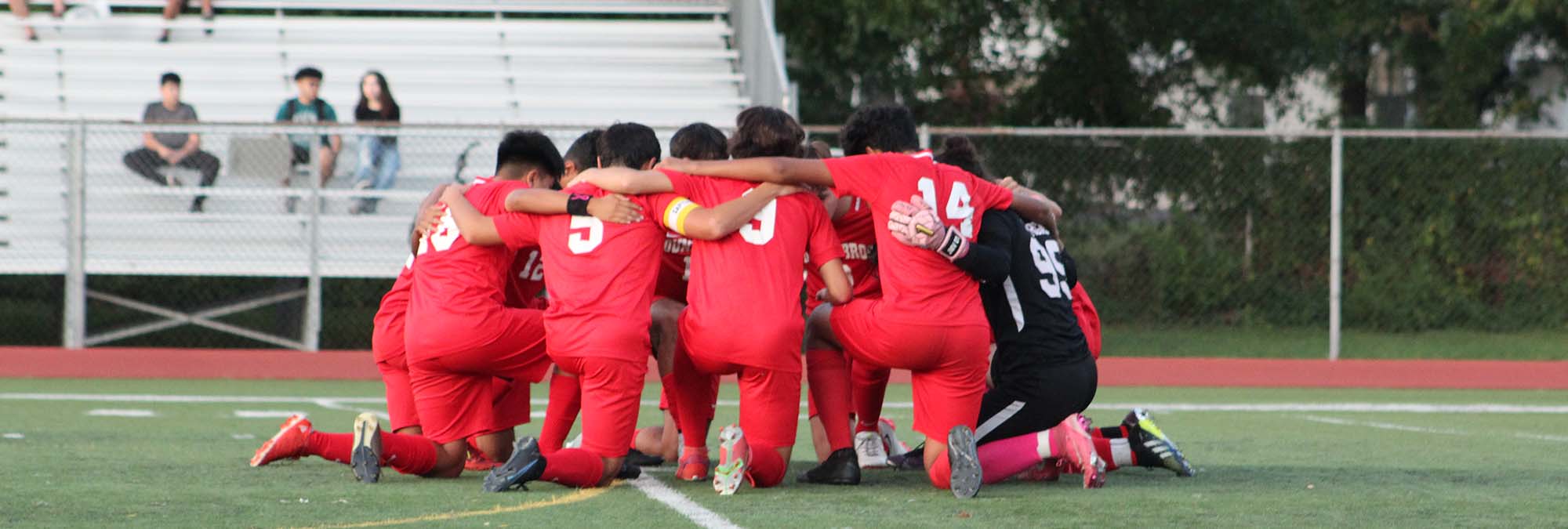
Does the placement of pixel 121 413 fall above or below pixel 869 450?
below

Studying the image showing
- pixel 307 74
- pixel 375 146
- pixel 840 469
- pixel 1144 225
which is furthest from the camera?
pixel 1144 225

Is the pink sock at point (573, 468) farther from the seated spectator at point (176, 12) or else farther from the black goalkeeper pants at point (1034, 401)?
the seated spectator at point (176, 12)

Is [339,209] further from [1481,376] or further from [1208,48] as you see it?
[1208,48]

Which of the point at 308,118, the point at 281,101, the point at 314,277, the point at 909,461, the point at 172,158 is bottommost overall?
the point at 909,461

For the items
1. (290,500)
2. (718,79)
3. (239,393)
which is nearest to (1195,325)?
(718,79)

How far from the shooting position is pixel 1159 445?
6.77 m

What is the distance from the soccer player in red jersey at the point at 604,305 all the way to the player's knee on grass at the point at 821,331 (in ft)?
1.94

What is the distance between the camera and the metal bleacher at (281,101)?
13977 mm

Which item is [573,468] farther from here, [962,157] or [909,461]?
[962,157]

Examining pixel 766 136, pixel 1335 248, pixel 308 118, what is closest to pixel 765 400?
pixel 766 136

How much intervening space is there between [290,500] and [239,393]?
6125 millimetres

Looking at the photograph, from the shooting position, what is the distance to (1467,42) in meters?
20.8

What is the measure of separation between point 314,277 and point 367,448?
799 centimetres

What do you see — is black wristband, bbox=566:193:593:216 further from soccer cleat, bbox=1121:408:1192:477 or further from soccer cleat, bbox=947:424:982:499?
soccer cleat, bbox=1121:408:1192:477
